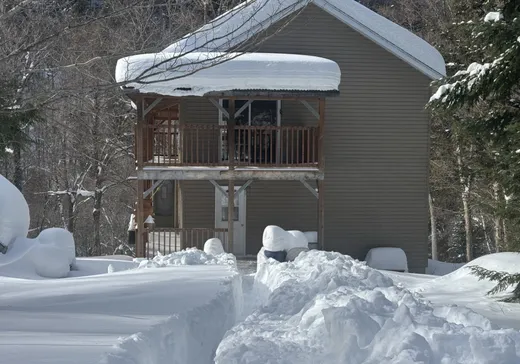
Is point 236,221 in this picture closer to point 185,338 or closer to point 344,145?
A: point 344,145

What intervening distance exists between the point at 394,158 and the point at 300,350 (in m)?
15.6

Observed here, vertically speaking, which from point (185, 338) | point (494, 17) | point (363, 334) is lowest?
point (185, 338)

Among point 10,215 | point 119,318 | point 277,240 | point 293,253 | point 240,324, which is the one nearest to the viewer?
point 119,318

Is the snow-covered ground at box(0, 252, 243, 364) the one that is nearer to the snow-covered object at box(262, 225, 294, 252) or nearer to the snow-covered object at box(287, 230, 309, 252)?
the snow-covered object at box(262, 225, 294, 252)

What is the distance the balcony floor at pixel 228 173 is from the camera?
A: 741 inches

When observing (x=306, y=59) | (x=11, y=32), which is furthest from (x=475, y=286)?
(x=11, y=32)

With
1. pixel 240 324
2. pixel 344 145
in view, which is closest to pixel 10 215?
pixel 344 145

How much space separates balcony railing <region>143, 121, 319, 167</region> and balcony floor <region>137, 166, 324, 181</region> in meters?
0.13

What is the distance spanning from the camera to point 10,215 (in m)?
19.3

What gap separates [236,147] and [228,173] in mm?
1942

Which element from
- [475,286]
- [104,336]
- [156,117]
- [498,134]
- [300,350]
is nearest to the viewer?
[104,336]

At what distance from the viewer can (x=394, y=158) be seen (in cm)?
2188

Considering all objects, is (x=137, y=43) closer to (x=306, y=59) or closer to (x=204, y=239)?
(x=306, y=59)

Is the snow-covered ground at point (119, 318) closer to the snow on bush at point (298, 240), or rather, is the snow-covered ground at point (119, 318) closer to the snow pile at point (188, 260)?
the snow pile at point (188, 260)
